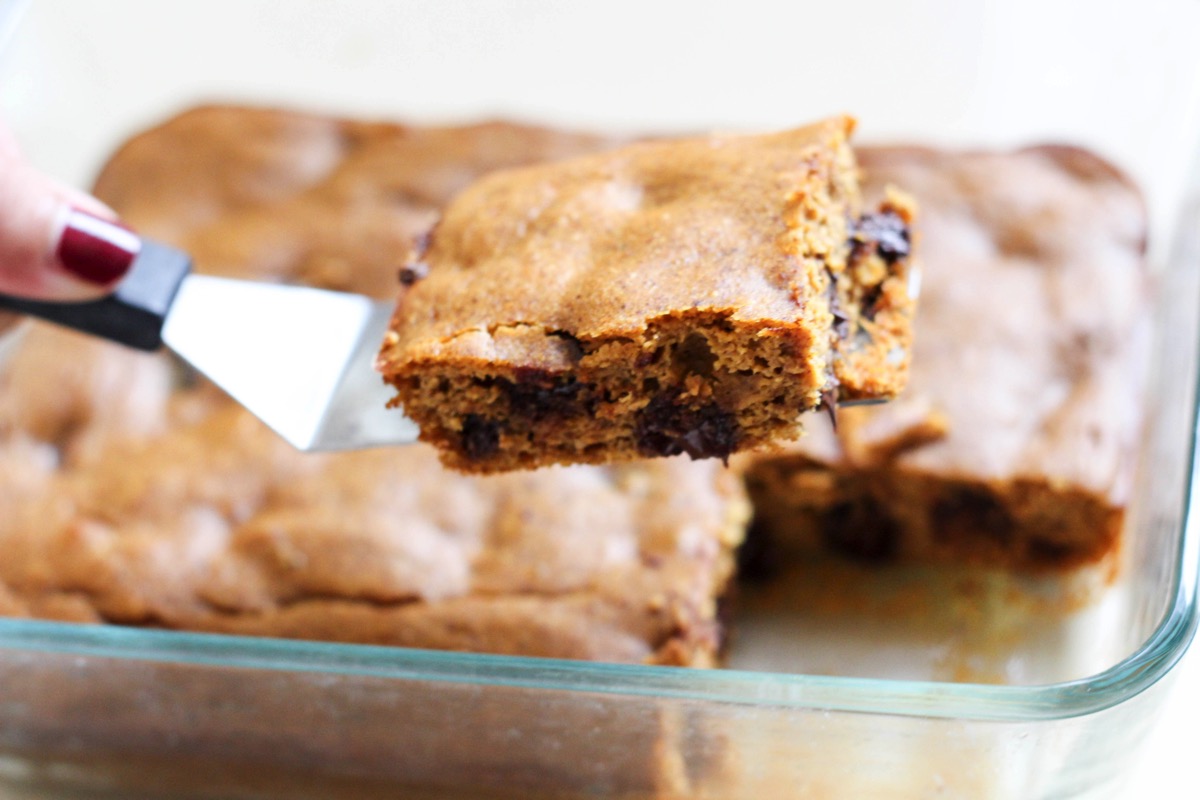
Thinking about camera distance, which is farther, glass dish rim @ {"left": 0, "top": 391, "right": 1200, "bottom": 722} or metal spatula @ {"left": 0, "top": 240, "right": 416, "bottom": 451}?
metal spatula @ {"left": 0, "top": 240, "right": 416, "bottom": 451}

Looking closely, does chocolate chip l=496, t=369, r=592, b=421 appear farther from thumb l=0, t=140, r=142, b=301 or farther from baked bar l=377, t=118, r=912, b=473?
thumb l=0, t=140, r=142, b=301

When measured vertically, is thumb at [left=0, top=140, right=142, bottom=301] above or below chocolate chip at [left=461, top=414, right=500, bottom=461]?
above

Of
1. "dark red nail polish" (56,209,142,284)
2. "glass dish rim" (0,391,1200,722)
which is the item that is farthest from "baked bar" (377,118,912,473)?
"dark red nail polish" (56,209,142,284)

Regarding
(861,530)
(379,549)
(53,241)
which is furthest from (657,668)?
(53,241)

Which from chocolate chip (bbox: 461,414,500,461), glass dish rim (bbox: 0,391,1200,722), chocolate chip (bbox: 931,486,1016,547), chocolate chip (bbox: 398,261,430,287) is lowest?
chocolate chip (bbox: 931,486,1016,547)

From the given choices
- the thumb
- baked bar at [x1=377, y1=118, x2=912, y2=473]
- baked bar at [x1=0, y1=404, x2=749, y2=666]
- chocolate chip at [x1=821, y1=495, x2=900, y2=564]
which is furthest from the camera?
chocolate chip at [x1=821, y1=495, x2=900, y2=564]

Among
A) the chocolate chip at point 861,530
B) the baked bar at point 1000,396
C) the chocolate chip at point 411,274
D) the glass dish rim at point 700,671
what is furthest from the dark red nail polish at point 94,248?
the chocolate chip at point 861,530

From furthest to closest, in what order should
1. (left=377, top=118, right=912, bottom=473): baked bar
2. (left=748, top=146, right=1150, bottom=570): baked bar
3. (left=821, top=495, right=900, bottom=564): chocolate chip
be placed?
1. (left=821, top=495, right=900, bottom=564): chocolate chip
2. (left=748, top=146, right=1150, bottom=570): baked bar
3. (left=377, top=118, right=912, bottom=473): baked bar

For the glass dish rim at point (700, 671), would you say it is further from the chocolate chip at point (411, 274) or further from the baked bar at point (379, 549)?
the chocolate chip at point (411, 274)
